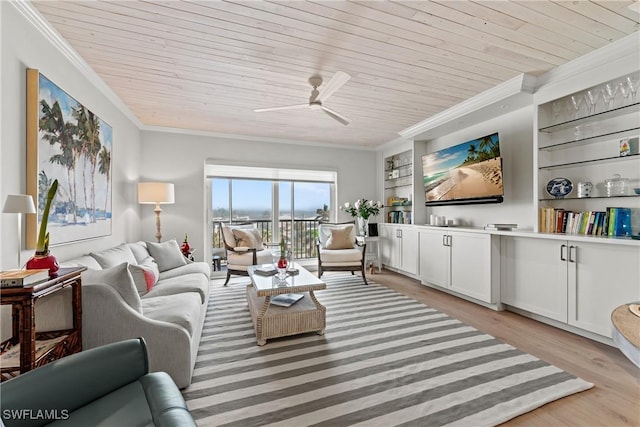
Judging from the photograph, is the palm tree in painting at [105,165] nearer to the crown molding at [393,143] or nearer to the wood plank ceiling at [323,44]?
the wood plank ceiling at [323,44]

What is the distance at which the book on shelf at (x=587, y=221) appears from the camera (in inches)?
90.0

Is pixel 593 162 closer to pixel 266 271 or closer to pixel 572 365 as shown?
pixel 572 365

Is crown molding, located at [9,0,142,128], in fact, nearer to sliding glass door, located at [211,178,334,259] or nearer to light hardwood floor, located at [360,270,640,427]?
sliding glass door, located at [211,178,334,259]

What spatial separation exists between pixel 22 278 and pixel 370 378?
77.1 inches

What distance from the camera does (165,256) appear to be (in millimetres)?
3383

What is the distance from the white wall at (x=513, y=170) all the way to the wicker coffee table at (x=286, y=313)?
255 cm

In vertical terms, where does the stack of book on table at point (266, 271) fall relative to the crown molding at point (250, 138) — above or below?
below

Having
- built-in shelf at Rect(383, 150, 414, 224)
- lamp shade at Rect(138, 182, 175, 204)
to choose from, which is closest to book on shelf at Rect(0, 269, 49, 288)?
lamp shade at Rect(138, 182, 175, 204)

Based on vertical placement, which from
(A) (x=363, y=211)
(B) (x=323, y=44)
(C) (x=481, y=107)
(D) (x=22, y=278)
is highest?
(B) (x=323, y=44)

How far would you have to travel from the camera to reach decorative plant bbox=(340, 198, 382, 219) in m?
5.20

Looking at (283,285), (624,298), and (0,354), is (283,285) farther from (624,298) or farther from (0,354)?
(624,298)

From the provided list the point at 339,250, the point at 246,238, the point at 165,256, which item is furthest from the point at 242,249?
the point at 339,250

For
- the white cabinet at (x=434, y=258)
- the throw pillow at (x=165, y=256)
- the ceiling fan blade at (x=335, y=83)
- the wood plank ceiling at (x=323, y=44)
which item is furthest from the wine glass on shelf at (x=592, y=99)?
the throw pillow at (x=165, y=256)

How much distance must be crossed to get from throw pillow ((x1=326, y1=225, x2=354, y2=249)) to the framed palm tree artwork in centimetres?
307
